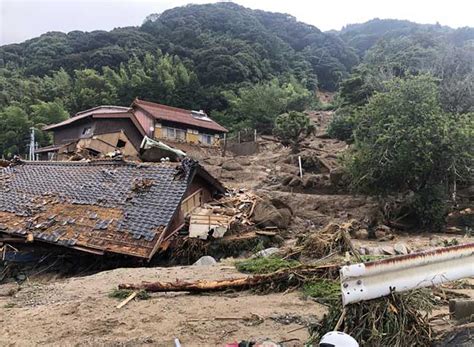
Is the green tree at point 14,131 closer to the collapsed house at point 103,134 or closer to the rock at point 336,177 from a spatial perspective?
the collapsed house at point 103,134

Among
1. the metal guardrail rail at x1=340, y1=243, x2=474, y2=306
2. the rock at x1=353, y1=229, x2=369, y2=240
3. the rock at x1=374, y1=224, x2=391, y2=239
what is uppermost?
the metal guardrail rail at x1=340, y1=243, x2=474, y2=306

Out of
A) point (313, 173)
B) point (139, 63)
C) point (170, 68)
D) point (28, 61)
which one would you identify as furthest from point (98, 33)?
point (313, 173)

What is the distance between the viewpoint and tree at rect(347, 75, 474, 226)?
13086mm

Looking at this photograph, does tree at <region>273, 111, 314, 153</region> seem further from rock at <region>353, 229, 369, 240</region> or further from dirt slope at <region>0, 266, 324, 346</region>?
dirt slope at <region>0, 266, 324, 346</region>

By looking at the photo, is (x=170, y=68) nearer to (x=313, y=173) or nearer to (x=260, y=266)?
(x=313, y=173)

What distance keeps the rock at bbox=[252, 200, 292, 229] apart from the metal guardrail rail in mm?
9553

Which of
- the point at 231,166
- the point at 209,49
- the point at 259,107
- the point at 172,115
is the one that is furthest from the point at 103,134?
the point at 209,49

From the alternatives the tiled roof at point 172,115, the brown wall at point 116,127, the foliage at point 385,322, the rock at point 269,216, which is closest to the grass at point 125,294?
the foliage at point 385,322

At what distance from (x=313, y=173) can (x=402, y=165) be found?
8093 mm

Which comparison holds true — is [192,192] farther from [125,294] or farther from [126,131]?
[126,131]

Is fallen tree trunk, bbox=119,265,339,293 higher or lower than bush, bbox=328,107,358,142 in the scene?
higher

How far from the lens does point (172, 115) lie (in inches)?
1148

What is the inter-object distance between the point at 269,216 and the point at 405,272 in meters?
10.1

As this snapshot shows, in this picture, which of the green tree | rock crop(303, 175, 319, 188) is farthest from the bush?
the green tree
